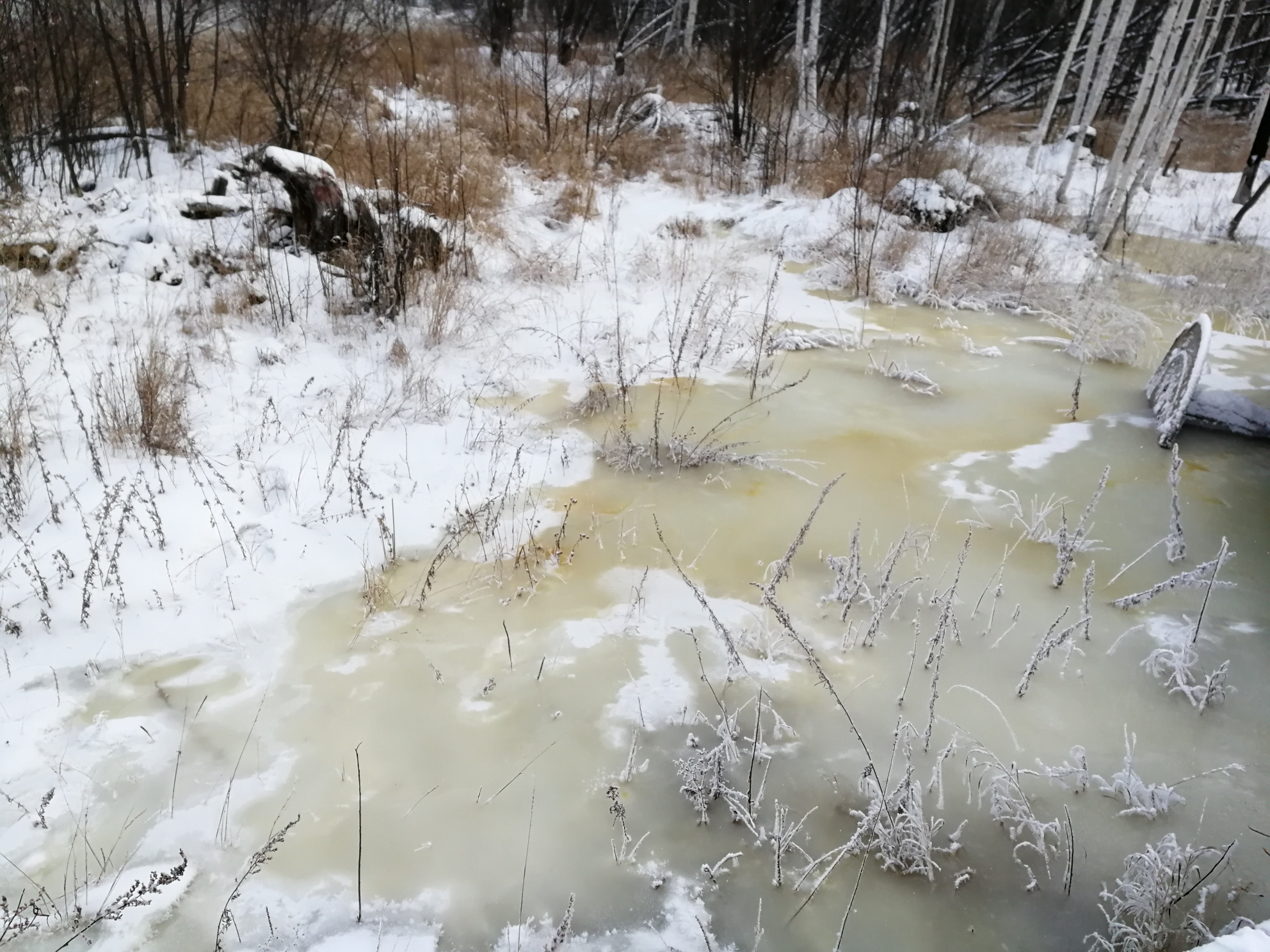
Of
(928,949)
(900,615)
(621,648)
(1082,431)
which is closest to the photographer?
(928,949)

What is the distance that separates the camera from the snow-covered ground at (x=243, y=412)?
9.25 ft

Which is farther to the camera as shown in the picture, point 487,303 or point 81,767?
point 487,303

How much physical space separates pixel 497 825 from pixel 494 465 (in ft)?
7.36

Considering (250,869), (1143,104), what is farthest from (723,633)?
(1143,104)

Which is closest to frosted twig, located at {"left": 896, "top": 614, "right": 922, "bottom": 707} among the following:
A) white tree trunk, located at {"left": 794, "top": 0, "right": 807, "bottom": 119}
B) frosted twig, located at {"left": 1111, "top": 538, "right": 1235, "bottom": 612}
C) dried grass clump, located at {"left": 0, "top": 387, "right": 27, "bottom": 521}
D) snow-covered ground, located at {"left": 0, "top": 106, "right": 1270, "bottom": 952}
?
frosted twig, located at {"left": 1111, "top": 538, "right": 1235, "bottom": 612}

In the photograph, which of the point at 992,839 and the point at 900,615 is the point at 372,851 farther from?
the point at 900,615

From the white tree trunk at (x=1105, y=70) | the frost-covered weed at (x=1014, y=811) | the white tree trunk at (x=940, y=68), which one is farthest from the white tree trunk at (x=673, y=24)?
the frost-covered weed at (x=1014, y=811)

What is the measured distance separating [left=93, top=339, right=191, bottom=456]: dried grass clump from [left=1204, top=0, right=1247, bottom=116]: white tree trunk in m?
19.1

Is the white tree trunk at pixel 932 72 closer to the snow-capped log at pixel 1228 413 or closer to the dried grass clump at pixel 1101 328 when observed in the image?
the dried grass clump at pixel 1101 328

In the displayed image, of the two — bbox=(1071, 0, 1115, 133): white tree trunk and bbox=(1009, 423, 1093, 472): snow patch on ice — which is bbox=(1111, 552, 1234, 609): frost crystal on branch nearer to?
bbox=(1009, 423, 1093, 472): snow patch on ice

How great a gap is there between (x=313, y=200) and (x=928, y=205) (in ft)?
22.7

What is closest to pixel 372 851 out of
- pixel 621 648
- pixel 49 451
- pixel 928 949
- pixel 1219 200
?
pixel 621 648

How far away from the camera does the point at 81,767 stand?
8.05ft

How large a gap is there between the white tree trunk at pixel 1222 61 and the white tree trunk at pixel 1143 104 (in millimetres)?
7054
